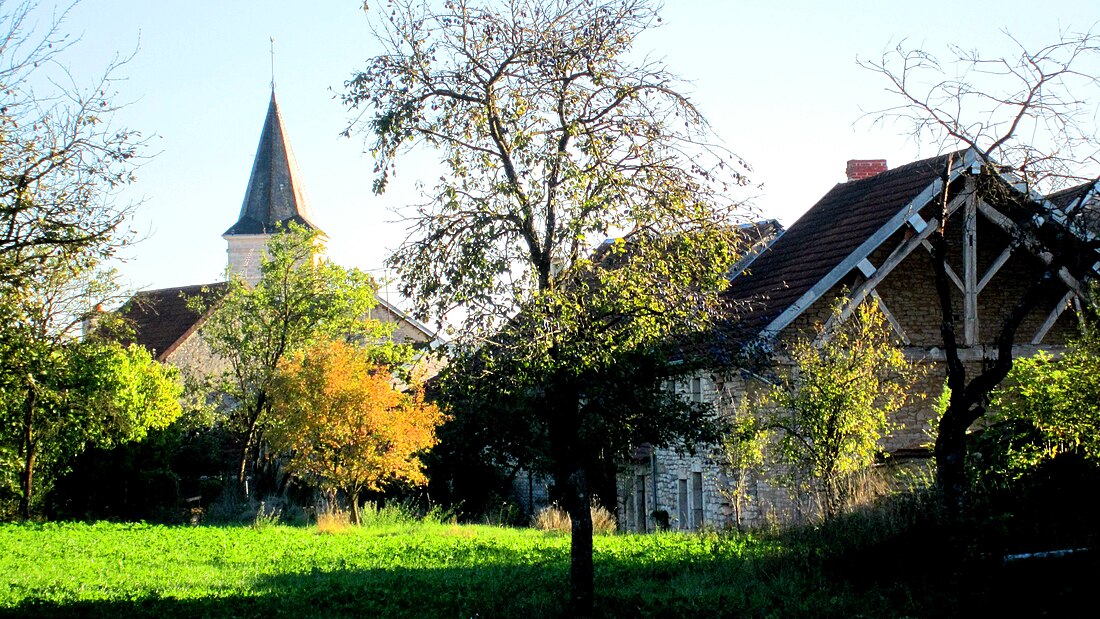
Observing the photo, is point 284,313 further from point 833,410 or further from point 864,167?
point 833,410

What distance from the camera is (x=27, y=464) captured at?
86.8ft

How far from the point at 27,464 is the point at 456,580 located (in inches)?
673

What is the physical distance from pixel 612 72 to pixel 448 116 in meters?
1.71

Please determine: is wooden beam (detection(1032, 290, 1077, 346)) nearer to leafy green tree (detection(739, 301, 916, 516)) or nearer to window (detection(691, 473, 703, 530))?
leafy green tree (detection(739, 301, 916, 516))

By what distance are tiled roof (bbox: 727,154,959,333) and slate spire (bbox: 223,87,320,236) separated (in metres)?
44.7

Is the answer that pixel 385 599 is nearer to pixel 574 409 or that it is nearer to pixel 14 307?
pixel 574 409

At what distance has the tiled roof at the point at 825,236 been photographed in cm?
1970

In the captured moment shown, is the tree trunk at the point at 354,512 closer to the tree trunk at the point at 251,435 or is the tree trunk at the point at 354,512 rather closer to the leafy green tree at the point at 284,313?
the tree trunk at the point at 251,435

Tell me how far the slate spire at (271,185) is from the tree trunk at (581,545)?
179ft

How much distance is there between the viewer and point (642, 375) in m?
10.9

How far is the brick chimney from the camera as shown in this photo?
2494 centimetres

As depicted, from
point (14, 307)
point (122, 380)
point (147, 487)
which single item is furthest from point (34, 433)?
point (14, 307)

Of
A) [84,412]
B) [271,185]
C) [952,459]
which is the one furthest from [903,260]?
[271,185]

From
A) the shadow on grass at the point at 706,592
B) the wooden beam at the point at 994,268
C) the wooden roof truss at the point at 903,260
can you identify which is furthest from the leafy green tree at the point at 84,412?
the wooden beam at the point at 994,268
